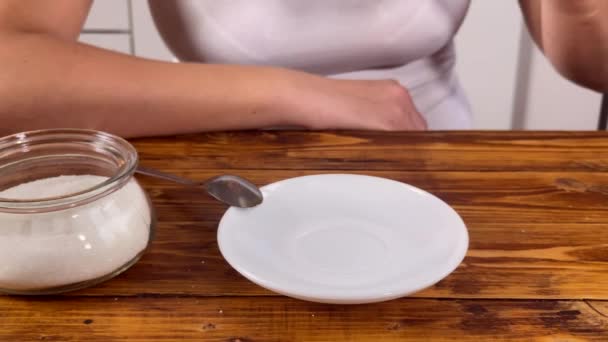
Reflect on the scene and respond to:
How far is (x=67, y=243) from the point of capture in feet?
1.35

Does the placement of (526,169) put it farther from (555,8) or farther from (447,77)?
(447,77)

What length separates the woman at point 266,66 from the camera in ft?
2.10

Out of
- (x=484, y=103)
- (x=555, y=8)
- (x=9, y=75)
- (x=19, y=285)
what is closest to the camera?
(x=19, y=285)

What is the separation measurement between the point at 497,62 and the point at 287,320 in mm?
1705

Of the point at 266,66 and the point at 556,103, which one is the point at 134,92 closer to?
the point at 266,66

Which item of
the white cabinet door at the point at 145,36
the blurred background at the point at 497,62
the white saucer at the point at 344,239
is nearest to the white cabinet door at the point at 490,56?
the blurred background at the point at 497,62

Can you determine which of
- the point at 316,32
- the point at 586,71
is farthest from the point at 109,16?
the point at 586,71

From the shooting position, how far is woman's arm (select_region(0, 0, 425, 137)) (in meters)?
0.63

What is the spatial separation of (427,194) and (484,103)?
159 cm

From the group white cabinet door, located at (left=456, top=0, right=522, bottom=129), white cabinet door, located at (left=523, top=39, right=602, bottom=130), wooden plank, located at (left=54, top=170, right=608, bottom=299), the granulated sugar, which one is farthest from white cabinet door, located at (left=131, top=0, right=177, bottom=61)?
the granulated sugar

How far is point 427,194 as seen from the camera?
52cm

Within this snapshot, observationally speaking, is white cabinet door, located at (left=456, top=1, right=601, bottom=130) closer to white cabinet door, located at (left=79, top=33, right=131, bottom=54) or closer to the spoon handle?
white cabinet door, located at (left=79, top=33, right=131, bottom=54)

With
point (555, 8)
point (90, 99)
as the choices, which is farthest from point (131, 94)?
point (555, 8)

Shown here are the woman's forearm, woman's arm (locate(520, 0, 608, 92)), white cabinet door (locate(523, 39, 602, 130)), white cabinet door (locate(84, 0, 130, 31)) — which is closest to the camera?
the woman's forearm
